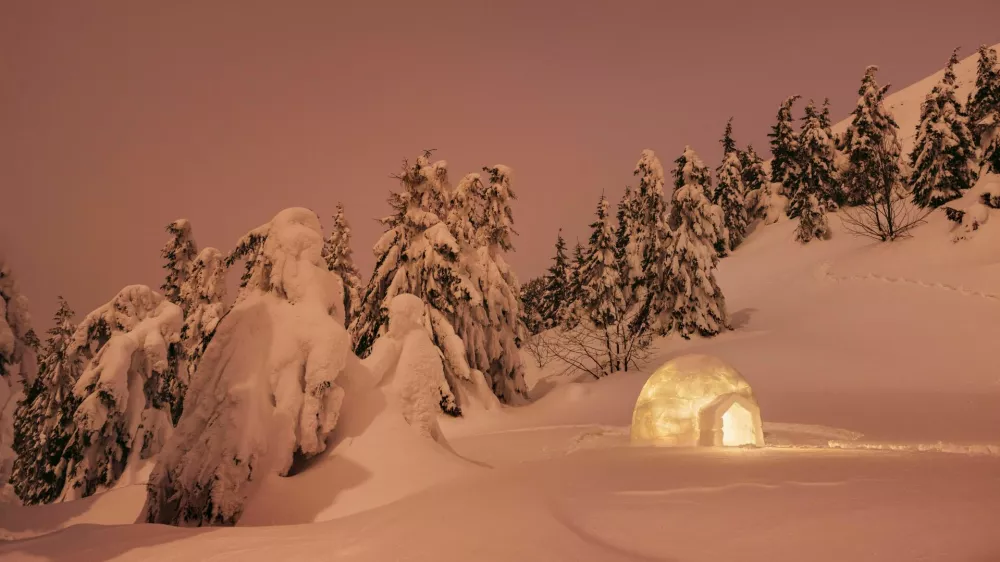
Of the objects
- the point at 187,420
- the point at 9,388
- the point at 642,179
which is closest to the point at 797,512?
the point at 187,420

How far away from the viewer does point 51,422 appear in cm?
1752

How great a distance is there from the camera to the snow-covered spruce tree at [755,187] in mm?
47525

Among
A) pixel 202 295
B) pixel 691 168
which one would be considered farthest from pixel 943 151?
pixel 202 295

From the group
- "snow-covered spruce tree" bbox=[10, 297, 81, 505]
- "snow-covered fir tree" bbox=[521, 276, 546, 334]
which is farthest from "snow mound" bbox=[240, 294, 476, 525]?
"snow-covered fir tree" bbox=[521, 276, 546, 334]

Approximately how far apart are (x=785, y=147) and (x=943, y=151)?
1458 centimetres

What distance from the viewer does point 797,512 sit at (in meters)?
4.64

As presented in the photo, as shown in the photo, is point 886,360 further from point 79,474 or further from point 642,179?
point 79,474

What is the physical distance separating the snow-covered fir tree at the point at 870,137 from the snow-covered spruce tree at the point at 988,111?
14.8 ft

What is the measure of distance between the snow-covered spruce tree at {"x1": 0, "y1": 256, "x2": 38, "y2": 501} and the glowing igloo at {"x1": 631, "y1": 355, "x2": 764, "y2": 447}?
12.4 m

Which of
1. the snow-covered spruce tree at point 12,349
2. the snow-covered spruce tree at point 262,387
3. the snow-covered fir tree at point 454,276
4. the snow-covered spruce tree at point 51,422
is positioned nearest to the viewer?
the snow-covered spruce tree at point 262,387

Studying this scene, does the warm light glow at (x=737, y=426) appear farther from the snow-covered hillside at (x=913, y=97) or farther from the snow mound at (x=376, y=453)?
the snow-covered hillside at (x=913, y=97)

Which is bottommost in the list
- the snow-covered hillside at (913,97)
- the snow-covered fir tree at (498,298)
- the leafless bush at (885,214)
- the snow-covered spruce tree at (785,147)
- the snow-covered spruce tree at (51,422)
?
the snow-covered spruce tree at (51,422)

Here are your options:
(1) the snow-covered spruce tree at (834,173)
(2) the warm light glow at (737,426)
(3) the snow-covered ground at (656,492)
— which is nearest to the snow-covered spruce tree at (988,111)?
(1) the snow-covered spruce tree at (834,173)

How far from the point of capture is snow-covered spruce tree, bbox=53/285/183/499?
14953 millimetres
